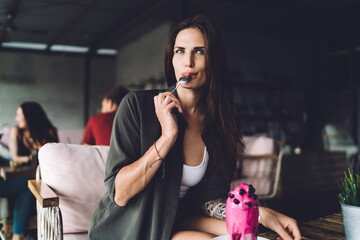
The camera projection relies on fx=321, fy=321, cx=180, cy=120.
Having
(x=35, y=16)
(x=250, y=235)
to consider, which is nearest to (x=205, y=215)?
(x=250, y=235)

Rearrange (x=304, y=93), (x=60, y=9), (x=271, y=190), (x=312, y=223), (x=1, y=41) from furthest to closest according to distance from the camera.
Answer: (x=1, y=41), (x=304, y=93), (x=60, y=9), (x=271, y=190), (x=312, y=223)

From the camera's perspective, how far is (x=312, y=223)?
1.30 metres

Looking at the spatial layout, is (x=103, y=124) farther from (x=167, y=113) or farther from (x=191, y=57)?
(x=167, y=113)

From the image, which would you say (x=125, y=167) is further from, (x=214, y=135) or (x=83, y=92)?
(x=83, y=92)

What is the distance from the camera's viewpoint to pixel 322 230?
4.02 feet

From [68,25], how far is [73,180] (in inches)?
253

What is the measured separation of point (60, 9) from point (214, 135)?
5962 millimetres

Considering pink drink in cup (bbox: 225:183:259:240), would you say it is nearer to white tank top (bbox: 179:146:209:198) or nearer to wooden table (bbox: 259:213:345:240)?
wooden table (bbox: 259:213:345:240)

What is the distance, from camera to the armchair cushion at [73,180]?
1.77 meters

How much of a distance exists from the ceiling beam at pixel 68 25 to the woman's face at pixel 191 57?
517cm

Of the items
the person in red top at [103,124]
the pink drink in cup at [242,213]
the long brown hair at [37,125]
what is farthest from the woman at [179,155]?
the long brown hair at [37,125]

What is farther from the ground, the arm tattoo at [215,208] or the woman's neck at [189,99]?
the woman's neck at [189,99]

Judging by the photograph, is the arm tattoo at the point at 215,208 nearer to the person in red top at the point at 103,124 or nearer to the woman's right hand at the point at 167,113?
the woman's right hand at the point at 167,113

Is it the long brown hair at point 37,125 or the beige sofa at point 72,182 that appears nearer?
the beige sofa at point 72,182
